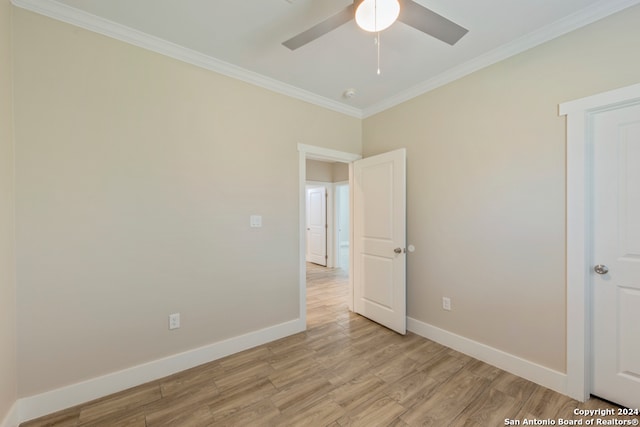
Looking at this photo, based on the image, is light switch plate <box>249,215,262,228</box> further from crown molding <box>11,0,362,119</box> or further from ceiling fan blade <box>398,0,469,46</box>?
ceiling fan blade <box>398,0,469,46</box>

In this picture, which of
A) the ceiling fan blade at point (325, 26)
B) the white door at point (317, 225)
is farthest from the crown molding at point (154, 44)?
the white door at point (317, 225)

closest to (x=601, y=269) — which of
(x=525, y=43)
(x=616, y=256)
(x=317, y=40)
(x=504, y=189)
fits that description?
(x=616, y=256)

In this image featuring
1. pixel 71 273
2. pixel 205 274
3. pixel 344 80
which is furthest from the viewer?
pixel 344 80

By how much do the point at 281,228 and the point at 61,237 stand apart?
66.3 inches

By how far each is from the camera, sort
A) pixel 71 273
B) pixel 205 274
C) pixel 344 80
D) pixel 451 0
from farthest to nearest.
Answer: pixel 344 80
pixel 205 274
pixel 71 273
pixel 451 0

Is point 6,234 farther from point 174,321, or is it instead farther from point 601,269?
point 601,269

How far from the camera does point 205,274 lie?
2336mm

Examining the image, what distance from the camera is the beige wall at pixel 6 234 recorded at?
149 centimetres

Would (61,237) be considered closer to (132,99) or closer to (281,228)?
(132,99)

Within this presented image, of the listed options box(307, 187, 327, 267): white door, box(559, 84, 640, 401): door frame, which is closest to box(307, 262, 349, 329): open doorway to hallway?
box(307, 187, 327, 267): white door

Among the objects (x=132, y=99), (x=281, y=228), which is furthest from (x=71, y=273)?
(x=281, y=228)

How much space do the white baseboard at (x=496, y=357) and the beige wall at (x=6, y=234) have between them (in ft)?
10.4

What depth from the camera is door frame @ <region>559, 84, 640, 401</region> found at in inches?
70.2

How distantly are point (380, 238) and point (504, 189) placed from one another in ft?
4.28
